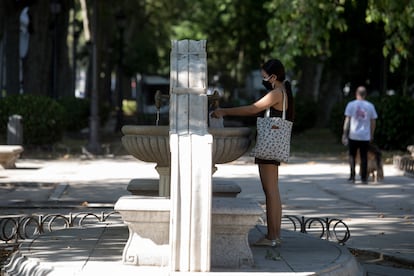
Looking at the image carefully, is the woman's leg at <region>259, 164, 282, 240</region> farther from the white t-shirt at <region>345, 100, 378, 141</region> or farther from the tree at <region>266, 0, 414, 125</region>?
the tree at <region>266, 0, 414, 125</region>

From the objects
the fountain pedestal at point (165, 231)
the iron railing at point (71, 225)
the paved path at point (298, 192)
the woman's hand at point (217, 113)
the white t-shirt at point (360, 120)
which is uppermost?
the woman's hand at point (217, 113)

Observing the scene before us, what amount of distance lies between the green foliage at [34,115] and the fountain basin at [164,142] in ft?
59.6

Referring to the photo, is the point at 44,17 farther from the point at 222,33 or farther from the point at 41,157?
the point at 222,33

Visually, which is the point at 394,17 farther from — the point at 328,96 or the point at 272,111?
the point at 328,96

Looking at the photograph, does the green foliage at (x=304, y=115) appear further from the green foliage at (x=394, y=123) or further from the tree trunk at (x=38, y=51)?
the tree trunk at (x=38, y=51)

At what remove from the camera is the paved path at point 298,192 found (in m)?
12.9

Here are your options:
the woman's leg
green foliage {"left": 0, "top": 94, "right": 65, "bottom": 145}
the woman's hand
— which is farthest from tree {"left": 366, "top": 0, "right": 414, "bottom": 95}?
the woman's hand

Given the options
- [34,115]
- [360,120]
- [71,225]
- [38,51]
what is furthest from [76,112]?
[71,225]

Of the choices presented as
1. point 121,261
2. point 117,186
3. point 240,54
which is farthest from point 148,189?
point 240,54

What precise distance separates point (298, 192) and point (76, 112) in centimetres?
2070

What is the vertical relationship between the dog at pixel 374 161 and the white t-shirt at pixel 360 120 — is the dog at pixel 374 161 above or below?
below

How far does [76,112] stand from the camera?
37812mm

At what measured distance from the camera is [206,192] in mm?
8203

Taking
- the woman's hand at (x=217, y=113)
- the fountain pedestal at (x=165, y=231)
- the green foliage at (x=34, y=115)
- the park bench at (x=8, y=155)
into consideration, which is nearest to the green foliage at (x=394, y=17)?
the park bench at (x=8, y=155)
